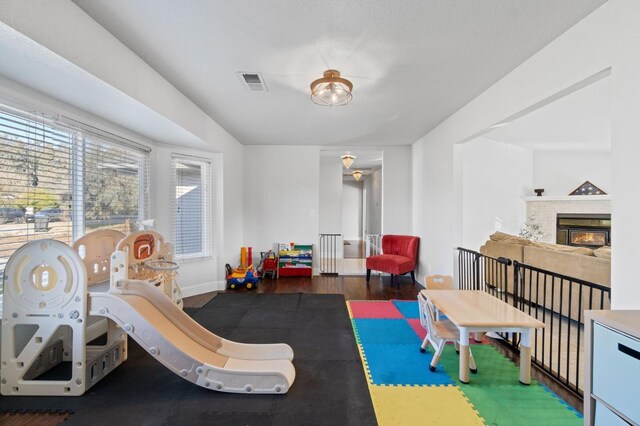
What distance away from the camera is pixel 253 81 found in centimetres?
275

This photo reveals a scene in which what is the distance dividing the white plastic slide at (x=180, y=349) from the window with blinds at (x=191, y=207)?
2.13 metres

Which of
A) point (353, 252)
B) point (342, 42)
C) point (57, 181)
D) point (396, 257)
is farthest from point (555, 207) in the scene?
point (57, 181)

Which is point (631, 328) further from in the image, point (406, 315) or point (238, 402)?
point (406, 315)

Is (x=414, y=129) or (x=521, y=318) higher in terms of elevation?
(x=414, y=129)

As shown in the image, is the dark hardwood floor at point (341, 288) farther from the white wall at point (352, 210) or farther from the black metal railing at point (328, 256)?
the white wall at point (352, 210)

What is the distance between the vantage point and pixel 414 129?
4391 millimetres

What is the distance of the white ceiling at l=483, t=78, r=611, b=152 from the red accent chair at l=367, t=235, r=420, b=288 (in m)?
2.53

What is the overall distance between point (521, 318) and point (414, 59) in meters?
2.36

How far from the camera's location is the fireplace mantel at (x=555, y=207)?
592 centimetres

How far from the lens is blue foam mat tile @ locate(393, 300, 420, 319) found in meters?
3.41

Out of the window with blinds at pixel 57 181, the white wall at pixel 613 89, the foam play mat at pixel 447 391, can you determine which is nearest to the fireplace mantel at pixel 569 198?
the white wall at pixel 613 89

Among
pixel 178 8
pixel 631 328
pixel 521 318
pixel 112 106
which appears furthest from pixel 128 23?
pixel 521 318

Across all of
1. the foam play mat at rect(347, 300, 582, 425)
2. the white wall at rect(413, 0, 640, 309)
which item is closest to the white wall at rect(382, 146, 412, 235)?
the white wall at rect(413, 0, 640, 309)

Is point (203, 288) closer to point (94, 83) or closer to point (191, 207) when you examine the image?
point (191, 207)
